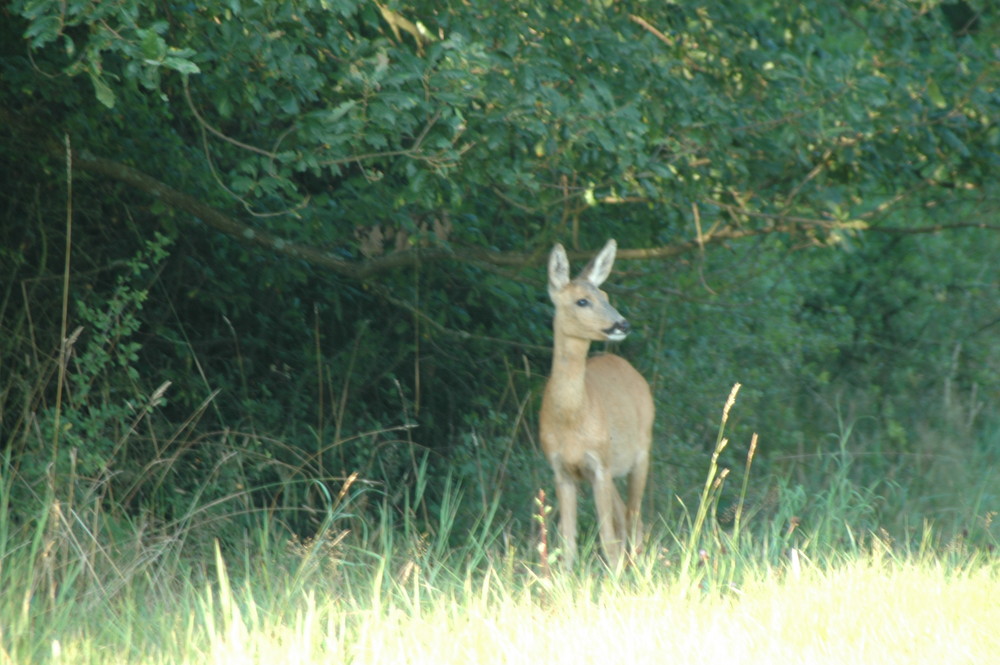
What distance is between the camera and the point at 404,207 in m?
7.27

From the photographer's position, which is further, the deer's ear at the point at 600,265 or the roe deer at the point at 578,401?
the deer's ear at the point at 600,265

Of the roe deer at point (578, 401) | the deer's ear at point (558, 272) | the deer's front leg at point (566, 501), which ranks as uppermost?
the deer's ear at point (558, 272)

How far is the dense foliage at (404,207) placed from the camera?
547 centimetres

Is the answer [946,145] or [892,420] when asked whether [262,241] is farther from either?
[892,420]

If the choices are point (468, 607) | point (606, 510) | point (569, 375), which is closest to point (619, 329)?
point (569, 375)

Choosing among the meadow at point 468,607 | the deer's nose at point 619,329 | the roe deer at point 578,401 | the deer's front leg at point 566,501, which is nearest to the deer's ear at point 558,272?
the roe deer at point 578,401

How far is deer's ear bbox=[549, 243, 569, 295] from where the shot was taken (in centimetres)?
701

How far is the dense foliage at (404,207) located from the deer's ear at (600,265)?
0.41 ft

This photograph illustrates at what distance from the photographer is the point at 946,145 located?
288 inches

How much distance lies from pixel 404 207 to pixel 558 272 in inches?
37.3

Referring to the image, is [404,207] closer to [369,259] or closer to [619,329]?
[369,259]

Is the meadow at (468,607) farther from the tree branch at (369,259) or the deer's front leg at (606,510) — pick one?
the tree branch at (369,259)

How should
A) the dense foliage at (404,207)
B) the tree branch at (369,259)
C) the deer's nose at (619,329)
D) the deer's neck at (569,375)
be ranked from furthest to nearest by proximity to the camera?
1. the deer's neck at (569,375)
2. the deer's nose at (619,329)
3. the tree branch at (369,259)
4. the dense foliage at (404,207)

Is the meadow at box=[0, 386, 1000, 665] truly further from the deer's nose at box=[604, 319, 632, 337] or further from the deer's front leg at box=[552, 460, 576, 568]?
the deer's nose at box=[604, 319, 632, 337]
